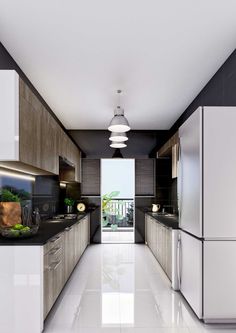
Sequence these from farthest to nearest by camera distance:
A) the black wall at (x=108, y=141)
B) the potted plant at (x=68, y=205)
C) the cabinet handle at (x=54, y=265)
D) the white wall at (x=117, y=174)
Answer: the white wall at (x=117, y=174), the black wall at (x=108, y=141), the potted plant at (x=68, y=205), the cabinet handle at (x=54, y=265)

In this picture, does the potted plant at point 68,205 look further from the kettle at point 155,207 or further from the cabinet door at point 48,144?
the cabinet door at point 48,144

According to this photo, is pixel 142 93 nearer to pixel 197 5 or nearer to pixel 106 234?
pixel 197 5

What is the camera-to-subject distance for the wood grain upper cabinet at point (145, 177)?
7.97m

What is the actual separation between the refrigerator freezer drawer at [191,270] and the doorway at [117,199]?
4380 mm

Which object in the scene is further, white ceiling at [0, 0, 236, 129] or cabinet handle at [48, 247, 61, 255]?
cabinet handle at [48, 247, 61, 255]

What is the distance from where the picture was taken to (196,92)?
4.82 meters

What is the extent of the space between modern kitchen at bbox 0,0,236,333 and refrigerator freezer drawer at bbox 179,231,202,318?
0.01 meters

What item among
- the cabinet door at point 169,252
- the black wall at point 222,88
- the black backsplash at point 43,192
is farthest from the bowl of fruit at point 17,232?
the black wall at point 222,88

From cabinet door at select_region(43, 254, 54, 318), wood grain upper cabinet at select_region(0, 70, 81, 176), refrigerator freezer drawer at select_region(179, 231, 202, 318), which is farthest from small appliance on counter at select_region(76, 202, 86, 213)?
cabinet door at select_region(43, 254, 54, 318)

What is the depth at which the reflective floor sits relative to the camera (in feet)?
9.82

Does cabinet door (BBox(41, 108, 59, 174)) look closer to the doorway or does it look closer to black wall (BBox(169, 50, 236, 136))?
black wall (BBox(169, 50, 236, 136))

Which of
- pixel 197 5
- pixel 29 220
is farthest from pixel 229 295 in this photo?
pixel 197 5

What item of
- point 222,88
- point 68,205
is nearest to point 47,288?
point 222,88

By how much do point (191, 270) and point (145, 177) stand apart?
477cm
